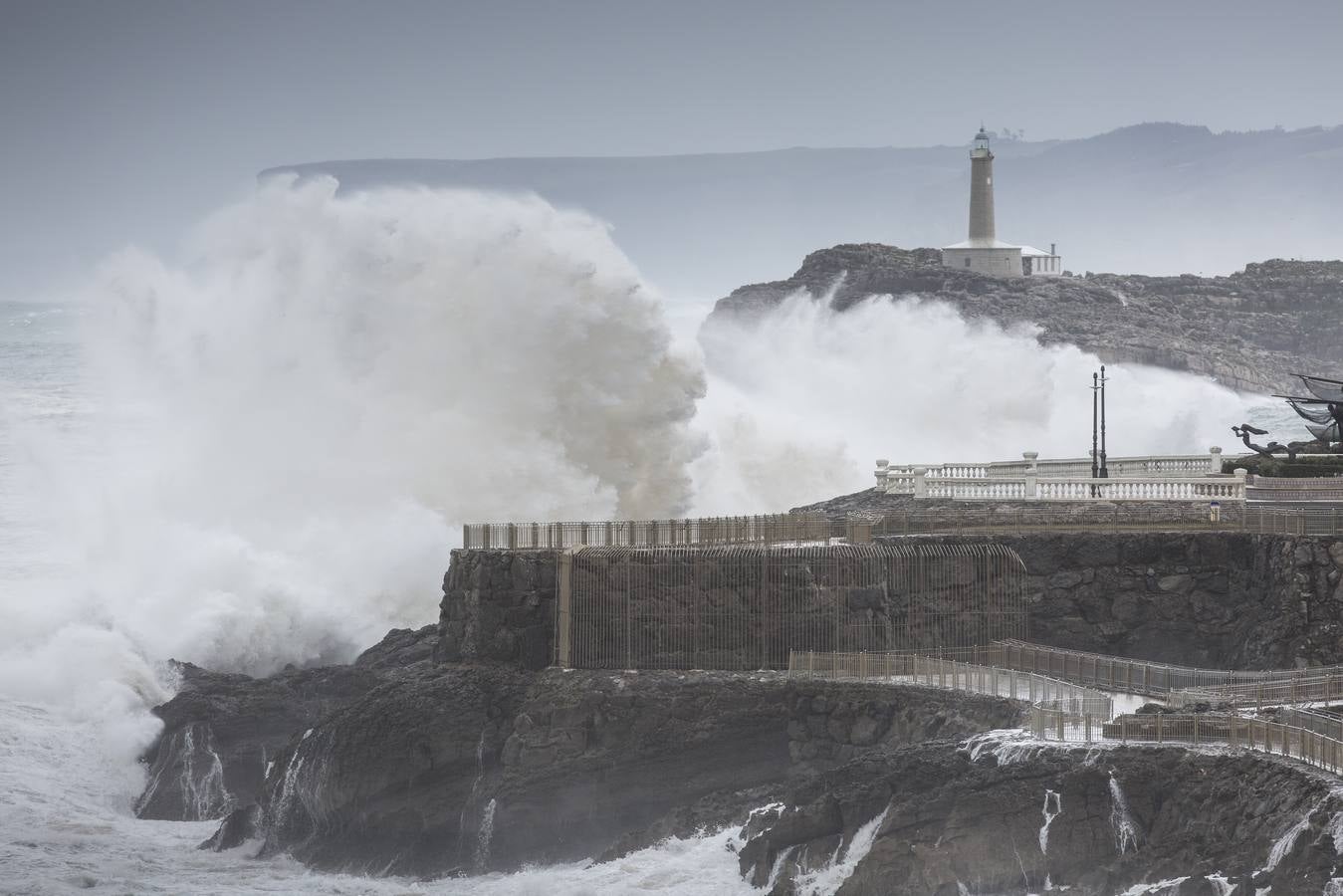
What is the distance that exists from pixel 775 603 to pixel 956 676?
5580 mm

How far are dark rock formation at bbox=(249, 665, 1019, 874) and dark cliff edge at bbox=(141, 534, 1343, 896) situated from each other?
0.13 feet

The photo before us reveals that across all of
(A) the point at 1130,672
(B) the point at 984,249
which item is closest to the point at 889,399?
(B) the point at 984,249

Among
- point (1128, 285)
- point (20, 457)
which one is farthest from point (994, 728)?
point (1128, 285)

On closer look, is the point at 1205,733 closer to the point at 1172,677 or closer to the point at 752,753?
the point at 1172,677

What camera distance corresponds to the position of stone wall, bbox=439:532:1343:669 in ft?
161

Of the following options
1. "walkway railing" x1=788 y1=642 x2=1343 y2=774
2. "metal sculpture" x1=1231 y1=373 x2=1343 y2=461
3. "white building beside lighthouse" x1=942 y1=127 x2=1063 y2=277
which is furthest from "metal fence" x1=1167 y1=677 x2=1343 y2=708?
"white building beside lighthouse" x1=942 y1=127 x2=1063 y2=277

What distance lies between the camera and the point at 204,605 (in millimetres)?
70062

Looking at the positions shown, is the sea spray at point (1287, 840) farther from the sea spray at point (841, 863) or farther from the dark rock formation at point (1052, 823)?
the sea spray at point (841, 863)

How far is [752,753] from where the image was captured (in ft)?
160

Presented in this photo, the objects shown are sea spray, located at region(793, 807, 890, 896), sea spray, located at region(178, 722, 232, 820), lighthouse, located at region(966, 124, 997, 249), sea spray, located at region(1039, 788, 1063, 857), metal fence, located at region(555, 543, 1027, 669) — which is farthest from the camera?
lighthouse, located at region(966, 124, 997, 249)

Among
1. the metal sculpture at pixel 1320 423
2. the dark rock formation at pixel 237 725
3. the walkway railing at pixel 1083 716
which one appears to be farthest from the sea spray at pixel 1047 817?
the dark rock formation at pixel 237 725

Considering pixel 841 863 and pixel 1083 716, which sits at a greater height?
pixel 1083 716

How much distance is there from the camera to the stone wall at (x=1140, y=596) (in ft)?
161

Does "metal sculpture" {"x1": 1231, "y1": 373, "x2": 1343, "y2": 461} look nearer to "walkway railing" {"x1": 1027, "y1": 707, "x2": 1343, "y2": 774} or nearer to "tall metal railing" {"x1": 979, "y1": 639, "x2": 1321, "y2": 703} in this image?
"tall metal railing" {"x1": 979, "y1": 639, "x2": 1321, "y2": 703}
